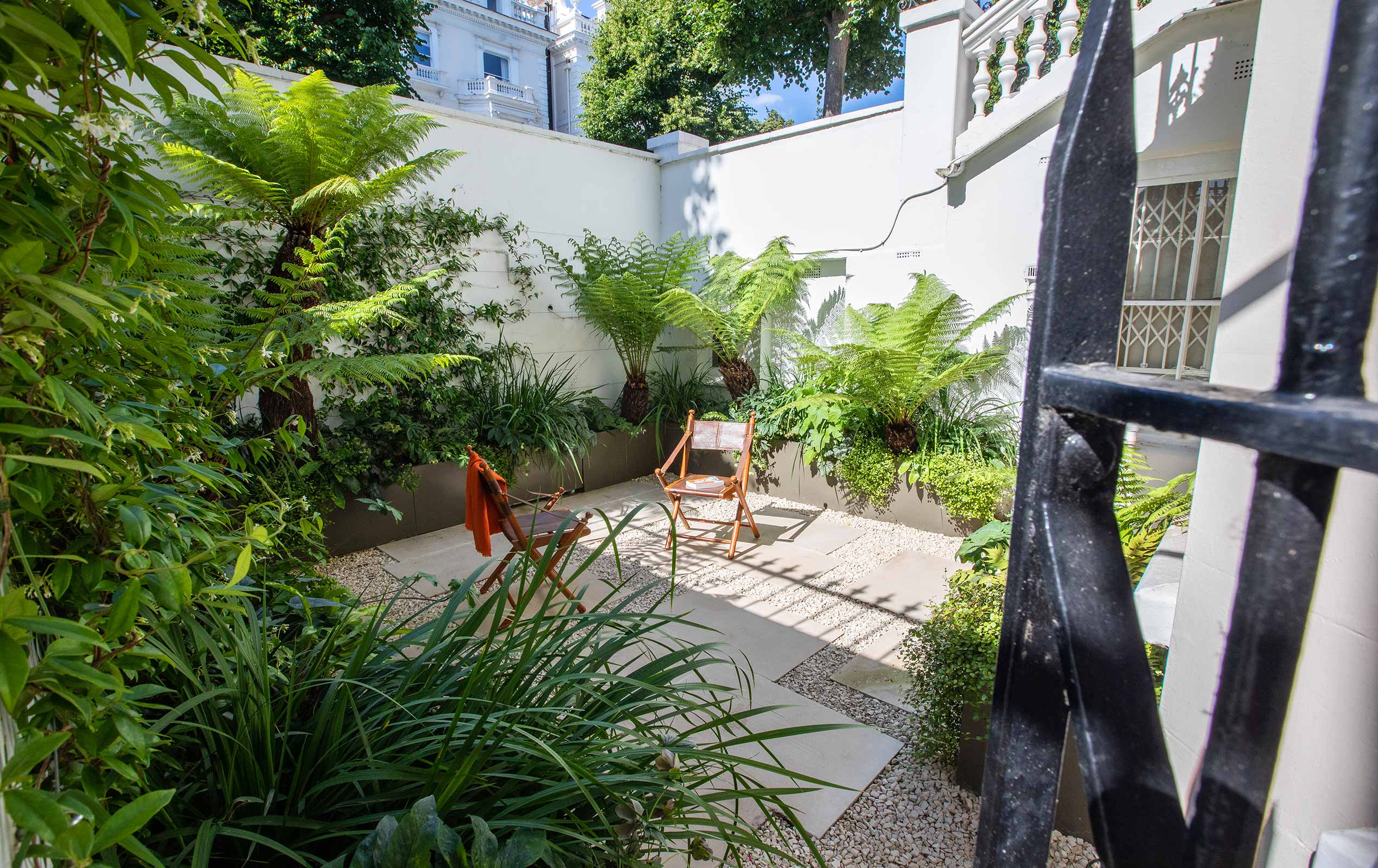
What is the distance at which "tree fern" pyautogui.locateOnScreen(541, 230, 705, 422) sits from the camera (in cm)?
608

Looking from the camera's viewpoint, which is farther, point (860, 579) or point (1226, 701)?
point (860, 579)

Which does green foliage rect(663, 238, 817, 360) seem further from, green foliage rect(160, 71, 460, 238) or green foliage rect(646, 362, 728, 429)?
green foliage rect(160, 71, 460, 238)

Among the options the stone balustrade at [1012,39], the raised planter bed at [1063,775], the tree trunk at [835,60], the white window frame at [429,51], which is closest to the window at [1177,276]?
the stone balustrade at [1012,39]

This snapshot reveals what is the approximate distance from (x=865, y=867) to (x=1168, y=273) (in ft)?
13.6

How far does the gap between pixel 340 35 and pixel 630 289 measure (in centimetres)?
883

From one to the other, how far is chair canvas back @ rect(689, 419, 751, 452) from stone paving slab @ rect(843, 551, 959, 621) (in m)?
1.48

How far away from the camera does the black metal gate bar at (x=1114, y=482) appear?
11.5 inches

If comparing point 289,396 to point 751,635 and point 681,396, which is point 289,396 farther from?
point 681,396

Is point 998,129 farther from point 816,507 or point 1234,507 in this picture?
point 1234,507

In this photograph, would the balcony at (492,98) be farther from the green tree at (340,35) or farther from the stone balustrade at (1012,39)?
the stone balustrade at (1012,39)

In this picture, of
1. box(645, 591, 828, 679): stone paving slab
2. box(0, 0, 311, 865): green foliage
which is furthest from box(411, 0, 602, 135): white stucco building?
box(0, 0, 311, 865): green foliage

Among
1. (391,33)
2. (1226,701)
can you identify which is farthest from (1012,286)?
(391,33)

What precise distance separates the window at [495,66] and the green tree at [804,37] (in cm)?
1400

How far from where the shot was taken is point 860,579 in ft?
13.9
